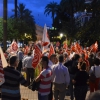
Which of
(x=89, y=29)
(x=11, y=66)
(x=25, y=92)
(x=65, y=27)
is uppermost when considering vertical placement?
(x=65, y=27)

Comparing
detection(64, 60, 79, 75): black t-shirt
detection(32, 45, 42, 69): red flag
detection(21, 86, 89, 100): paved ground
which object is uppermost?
detection(32, 45, 42, 69): red flag

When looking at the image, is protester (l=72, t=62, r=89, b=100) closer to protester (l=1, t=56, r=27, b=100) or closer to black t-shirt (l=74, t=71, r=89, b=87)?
black t-shirt (l=74, t=71, r=89, b=87)

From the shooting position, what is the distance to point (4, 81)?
220 inches

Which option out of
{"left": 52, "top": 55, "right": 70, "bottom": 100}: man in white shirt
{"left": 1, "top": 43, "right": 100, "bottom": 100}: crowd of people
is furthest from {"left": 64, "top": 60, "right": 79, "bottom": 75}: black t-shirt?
{"left": 52, "top": 55, "right": 70, "bottom": 100}: man in white shirt

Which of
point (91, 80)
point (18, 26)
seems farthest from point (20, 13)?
point (91, 80)

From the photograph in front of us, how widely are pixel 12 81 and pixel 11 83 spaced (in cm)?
5

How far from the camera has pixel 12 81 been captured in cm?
Answer: 575

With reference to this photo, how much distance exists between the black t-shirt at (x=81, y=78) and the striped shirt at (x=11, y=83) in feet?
6.83

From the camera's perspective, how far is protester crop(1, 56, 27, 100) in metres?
5.72

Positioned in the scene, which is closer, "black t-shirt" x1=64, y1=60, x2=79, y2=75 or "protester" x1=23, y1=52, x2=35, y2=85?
"black t-shirt" x1=64, y1=60, x2=79, y2=75

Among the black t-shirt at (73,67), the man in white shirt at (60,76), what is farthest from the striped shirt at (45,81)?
the black t-shirt at (73,67)

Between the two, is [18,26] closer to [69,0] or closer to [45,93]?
[69,0]

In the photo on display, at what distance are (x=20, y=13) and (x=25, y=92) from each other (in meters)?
55.8

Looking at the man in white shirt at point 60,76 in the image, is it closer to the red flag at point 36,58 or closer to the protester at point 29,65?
the red flag at point 36,58
